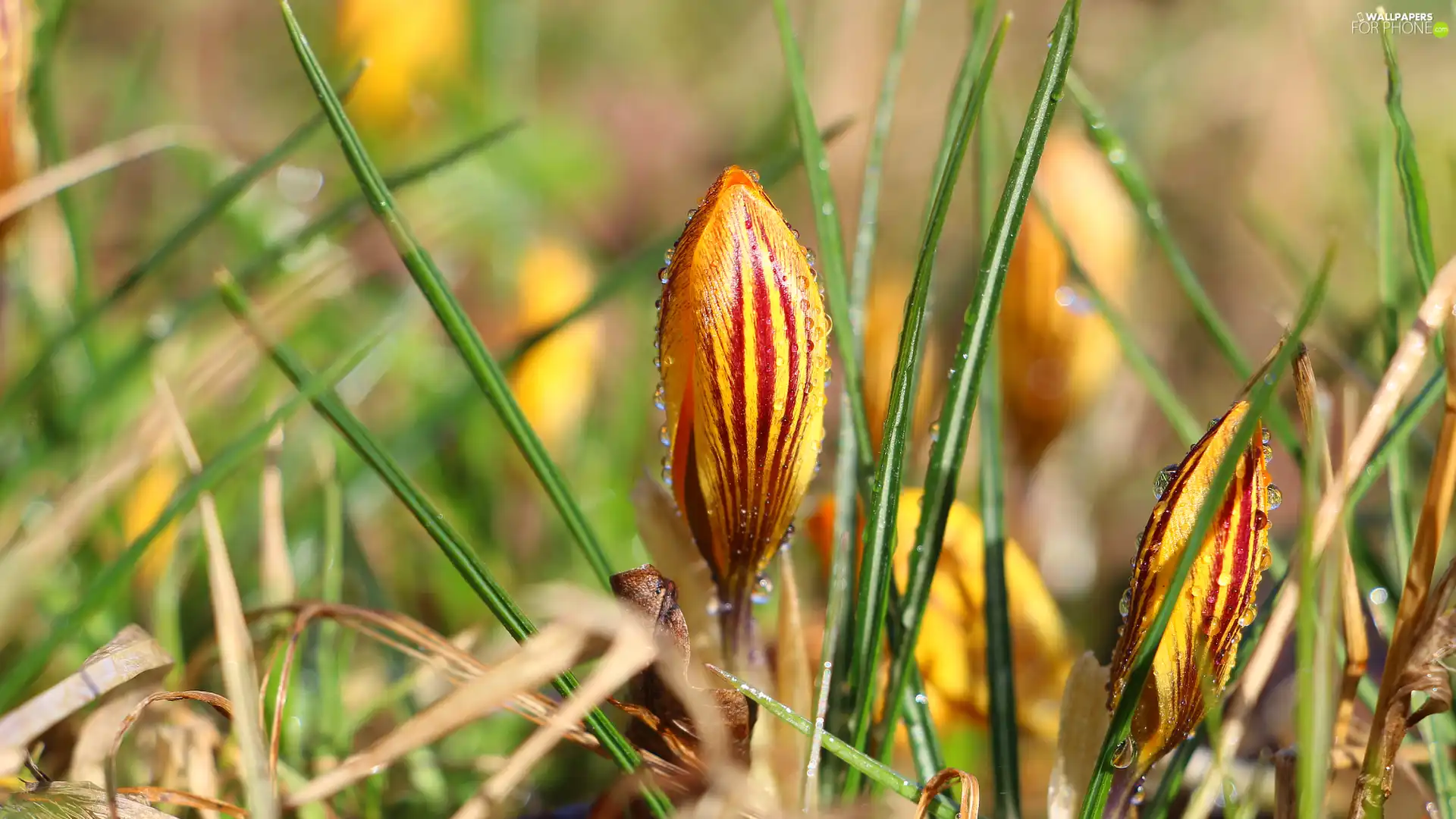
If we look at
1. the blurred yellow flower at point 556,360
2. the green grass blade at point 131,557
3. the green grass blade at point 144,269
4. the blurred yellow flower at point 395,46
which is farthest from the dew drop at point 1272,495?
the blurred yellow flower at point 395,46

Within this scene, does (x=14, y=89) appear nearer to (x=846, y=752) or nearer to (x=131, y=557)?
(x=131, y=557)

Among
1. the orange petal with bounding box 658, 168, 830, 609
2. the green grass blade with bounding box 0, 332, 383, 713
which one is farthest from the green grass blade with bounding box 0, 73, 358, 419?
the orange petal with bounding box 658, 168, 830, 609

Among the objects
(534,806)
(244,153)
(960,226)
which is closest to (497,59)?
(244,153)

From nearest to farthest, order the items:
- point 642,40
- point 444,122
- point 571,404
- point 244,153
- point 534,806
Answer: point 534,806 < point 571,404 < point 244,153 < point 444,122 < point 642,40

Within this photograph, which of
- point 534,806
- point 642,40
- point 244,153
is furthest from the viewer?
point 642,40

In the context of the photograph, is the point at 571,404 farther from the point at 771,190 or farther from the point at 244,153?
the point at 771,190

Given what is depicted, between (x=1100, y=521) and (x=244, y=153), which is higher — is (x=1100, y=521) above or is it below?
below
